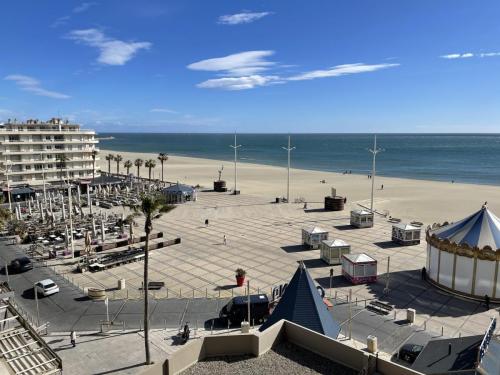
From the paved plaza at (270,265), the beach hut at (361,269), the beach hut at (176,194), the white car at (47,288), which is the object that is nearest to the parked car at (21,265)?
the paved plaza at (270,265)

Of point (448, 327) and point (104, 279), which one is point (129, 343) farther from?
point (448, 327)

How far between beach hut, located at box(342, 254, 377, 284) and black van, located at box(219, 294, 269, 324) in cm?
829

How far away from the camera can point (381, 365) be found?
10.4 meters

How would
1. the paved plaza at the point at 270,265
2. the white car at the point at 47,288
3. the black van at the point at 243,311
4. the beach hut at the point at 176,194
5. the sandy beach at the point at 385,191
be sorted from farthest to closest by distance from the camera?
the beach hut at the point at 176,194, the sandy beach at the point at 385,191, the white car at the point at 47,288, the paved plaza at the point at 270,265, the black van at the point at 243,311

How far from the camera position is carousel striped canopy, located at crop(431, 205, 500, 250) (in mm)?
24969

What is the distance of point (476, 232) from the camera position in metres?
25.6

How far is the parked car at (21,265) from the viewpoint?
29.8 m

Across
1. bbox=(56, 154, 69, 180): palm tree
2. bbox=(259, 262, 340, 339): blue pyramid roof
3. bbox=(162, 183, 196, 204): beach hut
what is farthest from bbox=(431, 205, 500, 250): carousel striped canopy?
bbox=(56, 154, 69, 180): palm tree

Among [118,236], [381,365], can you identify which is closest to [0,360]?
[381,365]

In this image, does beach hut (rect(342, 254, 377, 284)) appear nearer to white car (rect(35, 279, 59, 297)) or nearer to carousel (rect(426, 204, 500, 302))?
carousel (rect(426, 204, 500, 302))

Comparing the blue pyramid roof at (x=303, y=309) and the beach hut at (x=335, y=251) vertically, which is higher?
the blue pyramid roof at (x=303, y=309)

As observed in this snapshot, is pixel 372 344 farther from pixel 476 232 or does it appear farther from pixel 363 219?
pixel 363 219

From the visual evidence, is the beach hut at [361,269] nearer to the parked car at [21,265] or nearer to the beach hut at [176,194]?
the parked car at [21,265]

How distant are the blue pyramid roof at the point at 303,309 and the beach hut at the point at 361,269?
9935 millimetres
